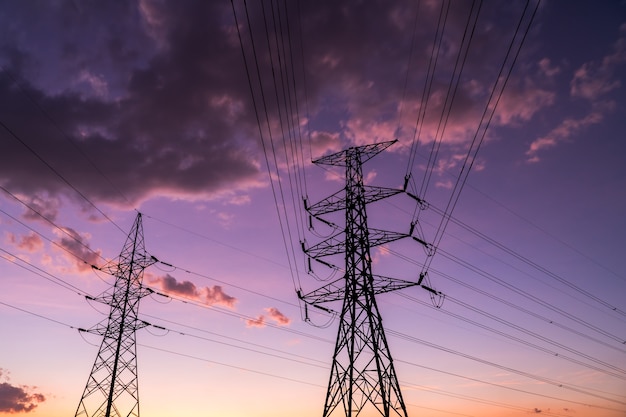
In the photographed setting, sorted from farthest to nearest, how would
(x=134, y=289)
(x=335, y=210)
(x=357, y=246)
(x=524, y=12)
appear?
(x=134, y=289)
(x=335, y=210)
(x=357, y=246)
(x=524, y=12)

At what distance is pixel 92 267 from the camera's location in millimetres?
27516

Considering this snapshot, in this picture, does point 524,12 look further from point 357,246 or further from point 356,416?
point 356,416

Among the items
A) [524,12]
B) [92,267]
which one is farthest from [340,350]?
[92,267]

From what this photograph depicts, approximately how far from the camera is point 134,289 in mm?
28438

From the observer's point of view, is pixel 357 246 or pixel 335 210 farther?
pixel 335 210

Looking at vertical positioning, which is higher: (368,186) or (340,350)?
(368,186)

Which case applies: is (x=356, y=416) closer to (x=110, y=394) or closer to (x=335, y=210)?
(x=335, y=210)

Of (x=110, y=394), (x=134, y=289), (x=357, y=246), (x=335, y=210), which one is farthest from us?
(x=134, y=289)

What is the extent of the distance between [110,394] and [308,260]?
15819mm

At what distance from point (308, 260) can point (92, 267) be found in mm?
16598

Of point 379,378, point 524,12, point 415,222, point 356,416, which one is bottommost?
point 356,416

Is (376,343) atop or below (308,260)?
below

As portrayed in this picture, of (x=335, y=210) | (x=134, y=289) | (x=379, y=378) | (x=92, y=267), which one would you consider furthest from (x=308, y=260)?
(x=92, y=267)

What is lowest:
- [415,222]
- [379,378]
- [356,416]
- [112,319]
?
[356,416]
